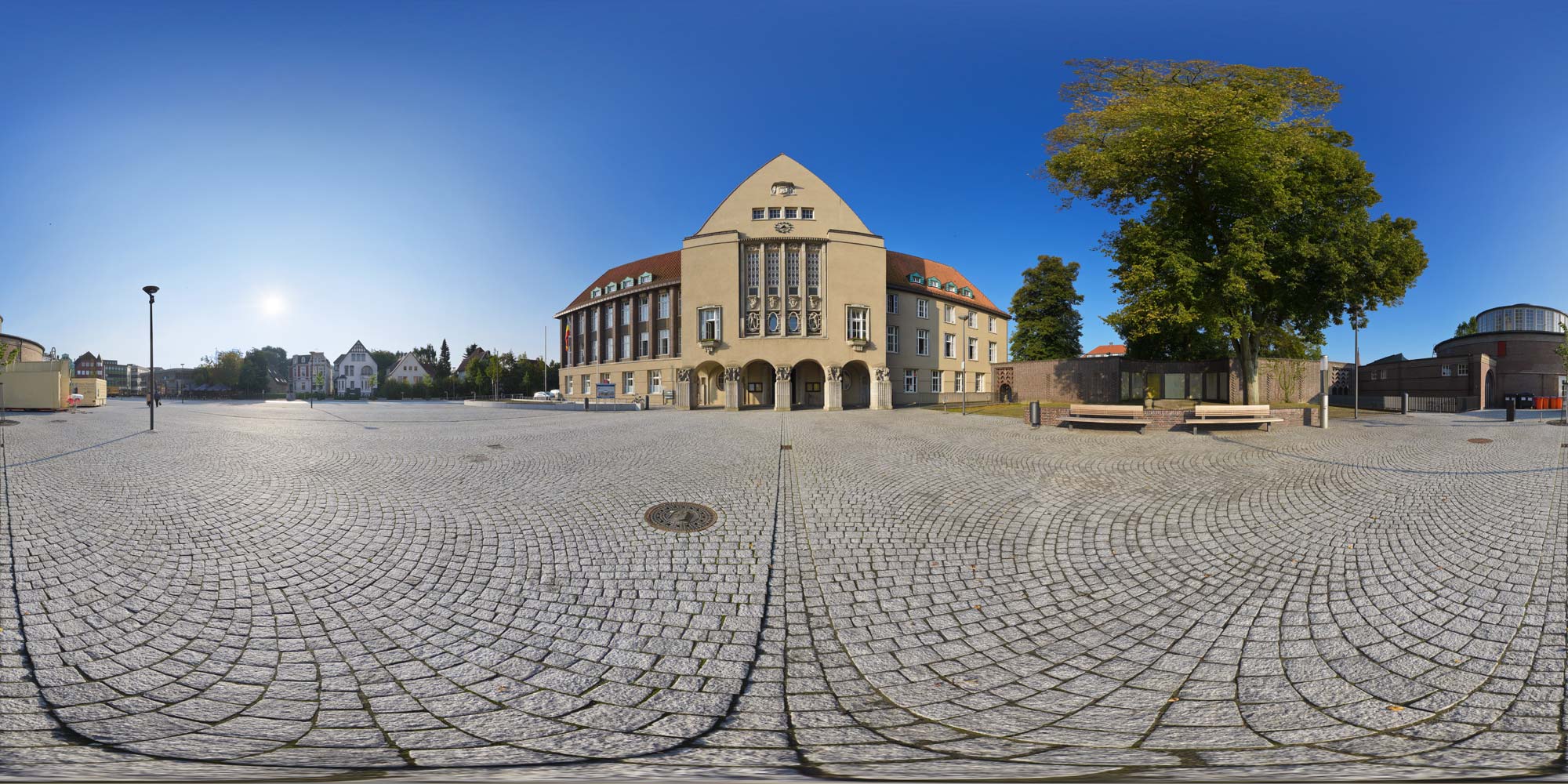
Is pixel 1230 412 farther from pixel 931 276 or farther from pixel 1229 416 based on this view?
pixel 931 276

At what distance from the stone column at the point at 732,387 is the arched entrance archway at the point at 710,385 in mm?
2111

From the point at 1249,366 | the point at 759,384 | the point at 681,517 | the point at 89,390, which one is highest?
the point at 1249,366

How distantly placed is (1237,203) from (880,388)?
835 inches

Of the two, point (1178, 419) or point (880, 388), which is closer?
point (1178, 419)

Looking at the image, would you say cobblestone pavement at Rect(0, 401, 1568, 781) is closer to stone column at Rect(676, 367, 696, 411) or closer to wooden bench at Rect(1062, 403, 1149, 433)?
→ wooden bench at Rect(1062, 403, 1149, 433)

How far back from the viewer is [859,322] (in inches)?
1505

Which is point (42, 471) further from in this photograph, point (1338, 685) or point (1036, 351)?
point (1036, 351)

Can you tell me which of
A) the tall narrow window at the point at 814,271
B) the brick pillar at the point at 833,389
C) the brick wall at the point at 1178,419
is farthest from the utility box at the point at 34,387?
the brick wall at the point at 1178,419

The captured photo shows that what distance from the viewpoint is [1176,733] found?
2.82 m

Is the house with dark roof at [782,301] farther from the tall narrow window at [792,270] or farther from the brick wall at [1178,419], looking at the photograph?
the brick wall at [1178,419]

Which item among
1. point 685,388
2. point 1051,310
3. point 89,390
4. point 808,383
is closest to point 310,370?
point 89,390

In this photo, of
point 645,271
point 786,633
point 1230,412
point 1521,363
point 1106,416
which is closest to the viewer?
point 786,633

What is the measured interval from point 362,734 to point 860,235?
38183 millimetres

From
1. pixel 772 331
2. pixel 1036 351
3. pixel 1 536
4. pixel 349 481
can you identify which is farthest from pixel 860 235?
pixel 1 536
